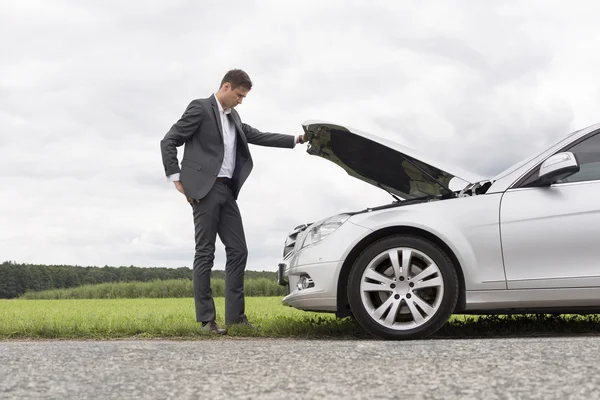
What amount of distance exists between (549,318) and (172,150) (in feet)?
13.2

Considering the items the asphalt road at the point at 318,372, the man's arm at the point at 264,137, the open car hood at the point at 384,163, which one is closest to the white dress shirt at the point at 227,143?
the man's arm at the point at 264,137

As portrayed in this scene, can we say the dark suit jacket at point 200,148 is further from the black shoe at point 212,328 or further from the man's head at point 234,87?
the black shoe at point 212,328

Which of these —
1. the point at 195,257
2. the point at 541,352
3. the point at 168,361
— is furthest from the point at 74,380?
the point at 195,257

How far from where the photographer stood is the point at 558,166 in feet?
16.8

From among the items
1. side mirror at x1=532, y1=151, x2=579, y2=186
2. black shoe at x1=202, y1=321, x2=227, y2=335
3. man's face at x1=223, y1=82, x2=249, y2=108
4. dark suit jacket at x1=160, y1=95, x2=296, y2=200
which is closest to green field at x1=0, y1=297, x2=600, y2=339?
black shoe at x1=202, y1=321, x2=227, y2=335

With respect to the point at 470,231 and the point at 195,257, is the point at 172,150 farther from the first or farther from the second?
the point at 470,231

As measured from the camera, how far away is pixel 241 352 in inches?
171

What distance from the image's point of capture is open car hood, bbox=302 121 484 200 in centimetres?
596

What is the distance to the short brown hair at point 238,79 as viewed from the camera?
21.5ft

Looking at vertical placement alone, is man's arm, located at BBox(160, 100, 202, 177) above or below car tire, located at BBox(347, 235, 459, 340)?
above

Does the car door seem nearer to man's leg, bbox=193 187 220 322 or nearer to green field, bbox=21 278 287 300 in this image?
man's leg, bbox=193 187 220 322

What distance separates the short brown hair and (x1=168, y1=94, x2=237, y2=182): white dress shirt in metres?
0.23

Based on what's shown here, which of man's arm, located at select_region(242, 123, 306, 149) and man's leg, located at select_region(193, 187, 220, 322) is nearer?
man's leg, located at select_region(193, 187, 220, 322)

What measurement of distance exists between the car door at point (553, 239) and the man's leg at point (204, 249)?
262 cm
